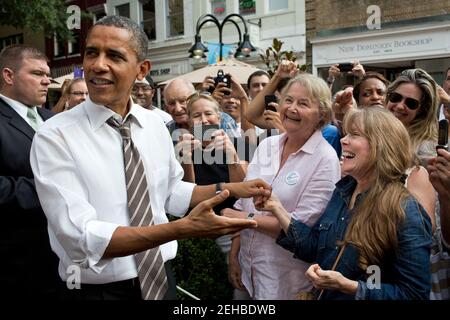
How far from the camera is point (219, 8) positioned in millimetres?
Answer: 16656

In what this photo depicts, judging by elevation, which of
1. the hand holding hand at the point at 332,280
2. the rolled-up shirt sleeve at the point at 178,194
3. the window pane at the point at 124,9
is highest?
the window pane at the point at 124,9

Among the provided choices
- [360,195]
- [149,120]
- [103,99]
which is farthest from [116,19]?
[360,195]

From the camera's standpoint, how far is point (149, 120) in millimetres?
2309

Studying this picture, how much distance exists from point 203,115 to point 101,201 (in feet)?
6.53

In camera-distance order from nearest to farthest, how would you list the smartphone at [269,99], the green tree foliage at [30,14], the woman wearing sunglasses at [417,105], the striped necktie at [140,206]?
the striped necktie at [140,206], the woman wearing sunglasses at [417,105], the smartphone at [269,99], the green tree foliage at [30,14]

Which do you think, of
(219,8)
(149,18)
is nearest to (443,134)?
(219,8)

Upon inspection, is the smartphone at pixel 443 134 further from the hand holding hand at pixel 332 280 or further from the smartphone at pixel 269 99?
the smartphone at pixel 269 99

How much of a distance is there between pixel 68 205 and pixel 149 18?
723 inches

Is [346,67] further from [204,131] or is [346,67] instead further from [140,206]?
[140,206]

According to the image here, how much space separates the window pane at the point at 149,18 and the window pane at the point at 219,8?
3091 mm

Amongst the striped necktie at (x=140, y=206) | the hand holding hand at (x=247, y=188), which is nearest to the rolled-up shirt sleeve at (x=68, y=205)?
the striped necktie at (x=140, y=206)

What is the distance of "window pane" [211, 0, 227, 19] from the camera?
54.1 ft

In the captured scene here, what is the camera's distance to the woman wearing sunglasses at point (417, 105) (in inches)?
124
